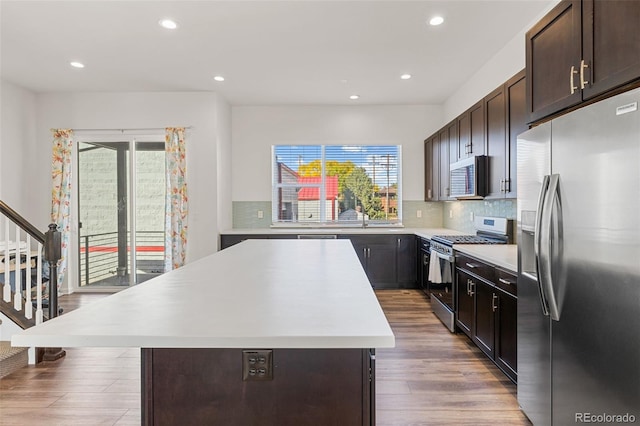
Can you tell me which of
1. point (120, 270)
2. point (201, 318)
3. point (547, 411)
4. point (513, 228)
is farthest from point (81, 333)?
point (120, 270)

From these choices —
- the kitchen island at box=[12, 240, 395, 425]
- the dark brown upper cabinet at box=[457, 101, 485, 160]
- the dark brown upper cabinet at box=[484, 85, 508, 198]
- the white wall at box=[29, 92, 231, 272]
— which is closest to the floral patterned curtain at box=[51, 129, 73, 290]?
the white wall at box=[29, 92, 231, 272]

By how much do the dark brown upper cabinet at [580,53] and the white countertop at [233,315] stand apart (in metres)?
1.35

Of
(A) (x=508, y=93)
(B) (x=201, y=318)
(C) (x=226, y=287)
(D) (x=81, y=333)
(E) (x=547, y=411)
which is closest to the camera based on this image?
(D) (x=81, y=333)

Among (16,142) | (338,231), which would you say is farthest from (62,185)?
(338,231)

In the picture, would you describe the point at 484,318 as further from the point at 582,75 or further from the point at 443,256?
the point at 582,75

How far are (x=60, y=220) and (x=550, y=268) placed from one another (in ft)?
18.4

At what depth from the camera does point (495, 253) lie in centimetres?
271

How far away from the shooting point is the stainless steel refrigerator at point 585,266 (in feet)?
4.07

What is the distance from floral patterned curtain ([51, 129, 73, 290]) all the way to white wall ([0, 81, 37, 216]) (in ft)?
1.04

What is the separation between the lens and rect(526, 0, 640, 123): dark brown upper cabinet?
1376 millimetres

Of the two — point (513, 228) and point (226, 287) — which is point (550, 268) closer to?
point (226, 287)

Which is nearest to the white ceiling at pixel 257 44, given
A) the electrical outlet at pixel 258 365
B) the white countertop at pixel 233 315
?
the white countertop at pixel 233 315

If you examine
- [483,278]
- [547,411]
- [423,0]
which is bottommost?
Answer: [547,411]

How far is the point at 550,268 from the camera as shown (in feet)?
5.27
